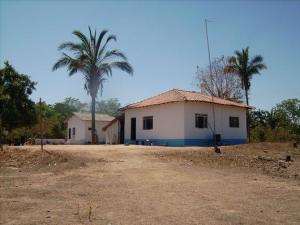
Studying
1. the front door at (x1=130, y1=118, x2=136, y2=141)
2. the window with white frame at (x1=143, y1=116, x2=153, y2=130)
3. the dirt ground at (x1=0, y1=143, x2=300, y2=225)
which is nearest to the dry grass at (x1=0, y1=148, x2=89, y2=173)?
the dirt ground at (x1=0, y1=143, x2=300, y2=225)

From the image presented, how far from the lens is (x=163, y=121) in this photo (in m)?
26.5

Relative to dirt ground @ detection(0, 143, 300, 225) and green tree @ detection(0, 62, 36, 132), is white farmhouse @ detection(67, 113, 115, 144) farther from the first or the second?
dirt ground @ detection(0, 143, 300, 225)

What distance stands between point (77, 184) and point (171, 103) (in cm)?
1565

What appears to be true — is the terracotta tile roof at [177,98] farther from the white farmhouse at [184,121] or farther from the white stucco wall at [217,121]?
the white stucco wall at [217,121]

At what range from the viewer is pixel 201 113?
26.0 metres

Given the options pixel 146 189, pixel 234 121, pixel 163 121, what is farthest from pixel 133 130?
pixel 146 189

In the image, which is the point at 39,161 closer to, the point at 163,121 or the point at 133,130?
the point at 163,121

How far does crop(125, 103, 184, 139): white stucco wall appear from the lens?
2530 cm

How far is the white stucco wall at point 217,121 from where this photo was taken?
25.2 meters

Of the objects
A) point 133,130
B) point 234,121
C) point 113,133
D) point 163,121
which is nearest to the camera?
point 163,121

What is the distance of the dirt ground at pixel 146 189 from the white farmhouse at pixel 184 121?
24.6 ft

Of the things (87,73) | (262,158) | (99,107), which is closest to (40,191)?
(262,158)

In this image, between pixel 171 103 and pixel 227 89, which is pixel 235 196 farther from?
pixel 227 89

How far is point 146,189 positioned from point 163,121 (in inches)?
645
